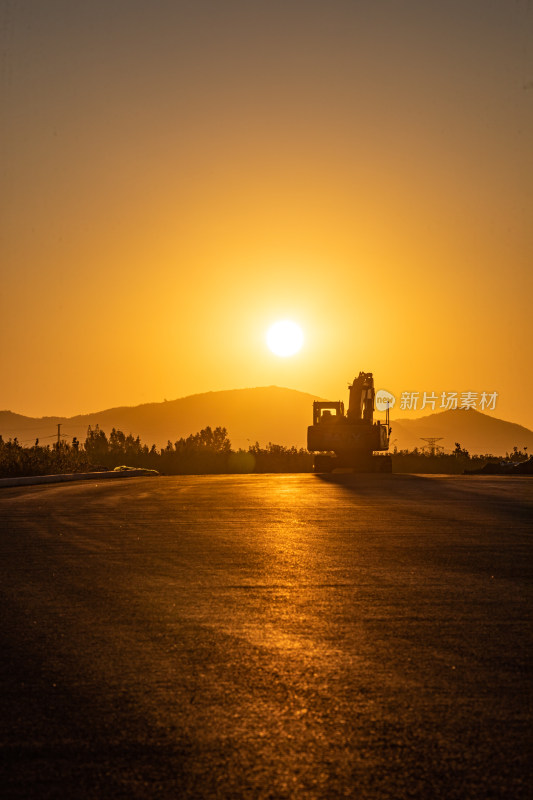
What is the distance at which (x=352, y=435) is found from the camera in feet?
171

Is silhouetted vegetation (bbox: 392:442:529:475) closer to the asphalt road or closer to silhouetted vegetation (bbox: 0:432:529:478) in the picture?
silhouetted vegetation (bbox: 0:432:529:478)

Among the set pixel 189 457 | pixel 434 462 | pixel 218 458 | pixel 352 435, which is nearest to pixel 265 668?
pixel 352 435

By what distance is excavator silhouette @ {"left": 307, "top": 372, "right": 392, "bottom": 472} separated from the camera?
51.9m

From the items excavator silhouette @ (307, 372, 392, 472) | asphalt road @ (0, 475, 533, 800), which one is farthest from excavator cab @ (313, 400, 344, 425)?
asphalt road @ (0, 475, 533, 800)

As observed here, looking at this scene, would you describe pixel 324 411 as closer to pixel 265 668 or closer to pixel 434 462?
pixel 434 462

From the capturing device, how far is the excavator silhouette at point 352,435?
5194 centimetres

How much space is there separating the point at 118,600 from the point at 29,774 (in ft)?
15.5

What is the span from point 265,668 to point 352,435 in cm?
4579

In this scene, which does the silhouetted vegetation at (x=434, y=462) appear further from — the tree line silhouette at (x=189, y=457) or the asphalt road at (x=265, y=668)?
the asphalt road at (x=265, y=668)

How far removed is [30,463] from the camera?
138ft

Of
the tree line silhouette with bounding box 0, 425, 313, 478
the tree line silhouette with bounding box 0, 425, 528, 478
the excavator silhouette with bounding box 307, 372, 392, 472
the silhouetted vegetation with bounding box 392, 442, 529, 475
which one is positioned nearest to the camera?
the excavator silhouette with bounding box 307, 372, 392, 472

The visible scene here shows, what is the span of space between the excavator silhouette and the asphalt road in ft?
123

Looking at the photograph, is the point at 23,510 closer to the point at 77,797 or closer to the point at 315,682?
the point at 315,682

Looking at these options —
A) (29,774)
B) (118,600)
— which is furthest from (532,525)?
(29,774)
